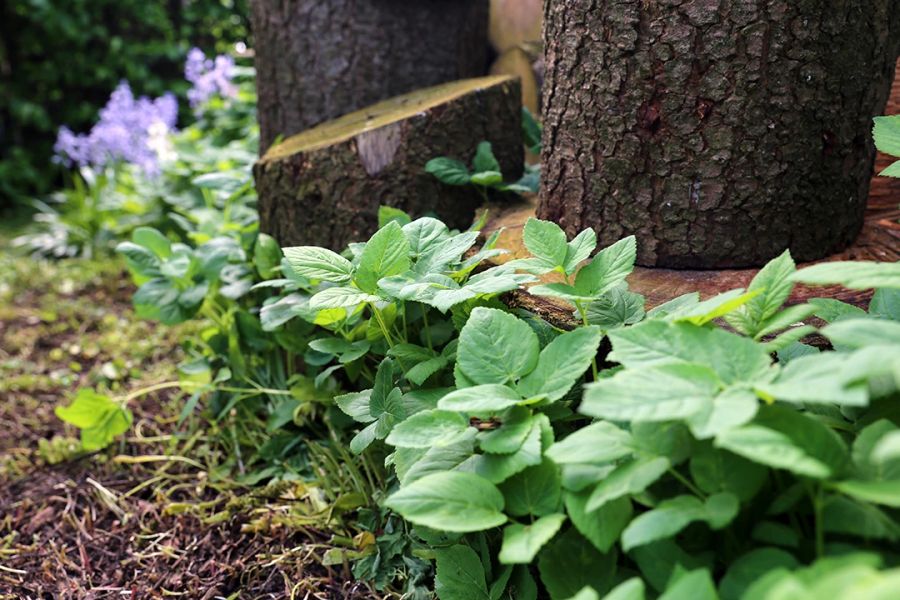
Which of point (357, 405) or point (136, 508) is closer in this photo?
point (357, 405)

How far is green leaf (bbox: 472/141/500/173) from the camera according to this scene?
2100mm

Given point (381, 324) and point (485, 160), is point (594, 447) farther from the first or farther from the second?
point (485, 160)

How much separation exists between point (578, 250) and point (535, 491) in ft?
1.53

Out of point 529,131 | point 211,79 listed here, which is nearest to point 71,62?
point 211,79

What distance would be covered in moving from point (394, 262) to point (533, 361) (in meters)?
0.36

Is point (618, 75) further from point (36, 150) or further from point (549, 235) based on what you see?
point (36, 150)

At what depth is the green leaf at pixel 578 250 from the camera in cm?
144

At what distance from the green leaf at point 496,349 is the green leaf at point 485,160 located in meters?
0.85

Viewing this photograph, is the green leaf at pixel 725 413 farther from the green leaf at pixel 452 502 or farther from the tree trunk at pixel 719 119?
the tree trunk at pixel 719 119

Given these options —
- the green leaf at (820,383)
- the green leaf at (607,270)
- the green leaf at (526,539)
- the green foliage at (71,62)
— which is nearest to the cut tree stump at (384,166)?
the green leaf at (607,270)

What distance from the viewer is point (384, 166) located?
2.13 metres

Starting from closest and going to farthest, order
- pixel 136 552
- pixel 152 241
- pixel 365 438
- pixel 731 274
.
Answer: pixel 365 438 → pixel 731 274 → pixel 136 552 → pixel 152 241

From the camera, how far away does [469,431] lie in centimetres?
126

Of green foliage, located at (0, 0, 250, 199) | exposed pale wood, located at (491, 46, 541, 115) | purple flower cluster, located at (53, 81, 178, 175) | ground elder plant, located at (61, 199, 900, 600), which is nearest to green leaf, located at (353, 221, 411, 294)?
ground elder plant, located at (61, 199, 900, 600)
